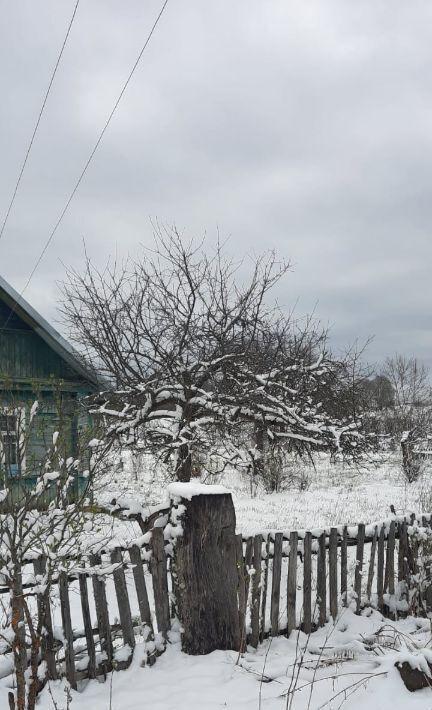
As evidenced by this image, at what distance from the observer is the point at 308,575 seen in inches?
196

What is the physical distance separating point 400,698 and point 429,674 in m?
0.23

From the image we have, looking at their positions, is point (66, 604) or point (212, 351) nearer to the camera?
point (66, 604)

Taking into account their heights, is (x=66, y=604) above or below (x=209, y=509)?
below

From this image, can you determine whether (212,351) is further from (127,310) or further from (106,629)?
(106,629)

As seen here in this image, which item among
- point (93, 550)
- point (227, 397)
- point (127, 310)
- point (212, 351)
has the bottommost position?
point (93, 550)

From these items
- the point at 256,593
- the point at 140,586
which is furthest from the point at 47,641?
the point at 256,593

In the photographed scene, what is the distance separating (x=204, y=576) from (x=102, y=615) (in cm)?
79

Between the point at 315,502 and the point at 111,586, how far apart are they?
26.9ft

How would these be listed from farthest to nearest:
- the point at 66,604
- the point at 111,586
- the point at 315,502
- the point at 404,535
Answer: the point at 315,502 < the point at 111,586 < the point at 404,535 < the point at 66,604

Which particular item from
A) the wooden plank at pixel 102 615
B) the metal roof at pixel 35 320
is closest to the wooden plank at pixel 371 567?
the wooden plank at pixel 102 615

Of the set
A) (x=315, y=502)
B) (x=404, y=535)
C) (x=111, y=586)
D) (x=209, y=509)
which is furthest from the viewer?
(x=315, y=502)

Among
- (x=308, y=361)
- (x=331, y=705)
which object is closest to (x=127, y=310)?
(x=308, y=361)

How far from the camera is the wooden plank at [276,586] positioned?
186 inches

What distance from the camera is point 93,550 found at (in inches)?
A: 155
